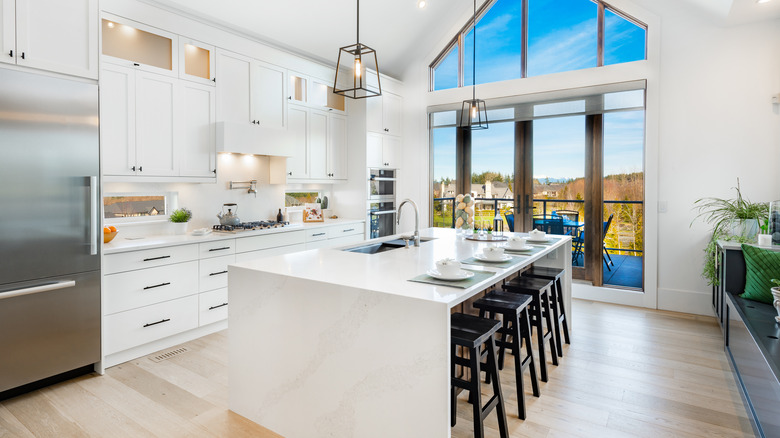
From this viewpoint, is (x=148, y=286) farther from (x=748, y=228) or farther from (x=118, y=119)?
(x=748, y=228)

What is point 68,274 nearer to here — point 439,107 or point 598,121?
point 439,107

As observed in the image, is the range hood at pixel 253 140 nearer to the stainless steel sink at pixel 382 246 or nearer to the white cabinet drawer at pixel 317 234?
the white cabinet drawer at pixel 317 234

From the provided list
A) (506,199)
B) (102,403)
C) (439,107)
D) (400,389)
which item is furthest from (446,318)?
(439,107)

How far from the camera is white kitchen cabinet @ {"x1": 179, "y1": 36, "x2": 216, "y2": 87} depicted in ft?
12.7

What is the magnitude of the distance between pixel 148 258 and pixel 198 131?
1336 millimetres

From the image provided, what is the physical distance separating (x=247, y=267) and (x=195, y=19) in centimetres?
282

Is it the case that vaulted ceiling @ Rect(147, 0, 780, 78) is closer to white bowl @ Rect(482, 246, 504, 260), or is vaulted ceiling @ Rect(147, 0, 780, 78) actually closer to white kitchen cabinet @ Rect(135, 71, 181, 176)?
white kitchen cabinet @ Rect(135, 71, 181, 176)

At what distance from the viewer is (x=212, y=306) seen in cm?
381

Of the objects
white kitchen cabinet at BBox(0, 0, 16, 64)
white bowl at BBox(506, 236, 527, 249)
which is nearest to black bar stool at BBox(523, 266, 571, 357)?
white bowl at BBox(506, 236, 527, 249)

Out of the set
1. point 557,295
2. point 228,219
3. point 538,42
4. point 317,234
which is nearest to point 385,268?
point 557,295

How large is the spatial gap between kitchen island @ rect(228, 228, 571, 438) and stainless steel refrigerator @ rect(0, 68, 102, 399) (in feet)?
4.20

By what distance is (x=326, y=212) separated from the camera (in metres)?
5.88

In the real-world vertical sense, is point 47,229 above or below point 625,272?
above

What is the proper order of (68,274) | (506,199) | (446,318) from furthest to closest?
(506,199)
(68,274)
(446,318)
